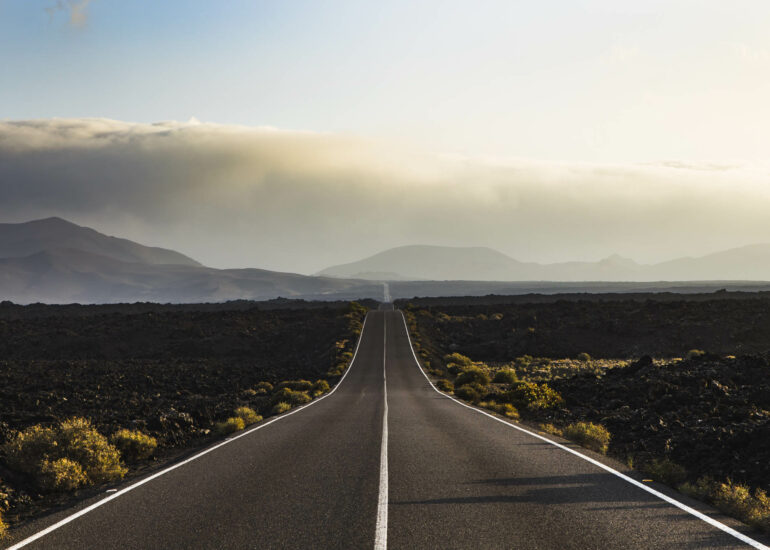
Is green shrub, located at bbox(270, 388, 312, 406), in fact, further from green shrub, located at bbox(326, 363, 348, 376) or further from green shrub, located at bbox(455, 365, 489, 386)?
green shrub, located at bbox(326, 363, 348, 376)

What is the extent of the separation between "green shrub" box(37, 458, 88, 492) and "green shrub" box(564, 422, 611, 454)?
12.3 metres

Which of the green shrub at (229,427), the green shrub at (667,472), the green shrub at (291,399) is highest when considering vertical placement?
the green shrub at (667,472)

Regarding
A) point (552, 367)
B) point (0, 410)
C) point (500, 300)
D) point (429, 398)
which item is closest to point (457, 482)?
point (429, 398)

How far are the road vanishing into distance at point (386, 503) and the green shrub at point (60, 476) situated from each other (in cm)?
136

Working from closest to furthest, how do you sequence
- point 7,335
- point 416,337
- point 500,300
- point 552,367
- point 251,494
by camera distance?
point 251,494, point 552,367, point 416,337, point 7,335, point 500,300

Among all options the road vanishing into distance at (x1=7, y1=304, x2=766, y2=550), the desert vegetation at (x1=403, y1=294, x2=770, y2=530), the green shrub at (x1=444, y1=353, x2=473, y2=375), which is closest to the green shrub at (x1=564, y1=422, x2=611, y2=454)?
the desert vegetation at (x1=403, y1=294, x2=770, y2=530)

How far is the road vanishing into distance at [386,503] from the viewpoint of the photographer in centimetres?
745

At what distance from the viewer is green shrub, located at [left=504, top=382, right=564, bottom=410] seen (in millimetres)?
24078

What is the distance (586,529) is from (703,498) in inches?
136

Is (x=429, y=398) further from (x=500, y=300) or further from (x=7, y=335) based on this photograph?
(x=500, y=300)

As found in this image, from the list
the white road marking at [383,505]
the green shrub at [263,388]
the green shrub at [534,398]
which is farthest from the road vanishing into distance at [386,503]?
the green shrub at [263,388]

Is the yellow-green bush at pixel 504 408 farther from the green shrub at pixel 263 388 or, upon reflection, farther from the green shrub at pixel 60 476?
the green shrub at pixel 263 388

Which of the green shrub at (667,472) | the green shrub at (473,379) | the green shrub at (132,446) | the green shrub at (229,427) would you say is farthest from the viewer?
the green shrub at (473,379)

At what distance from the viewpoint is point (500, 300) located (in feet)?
498
